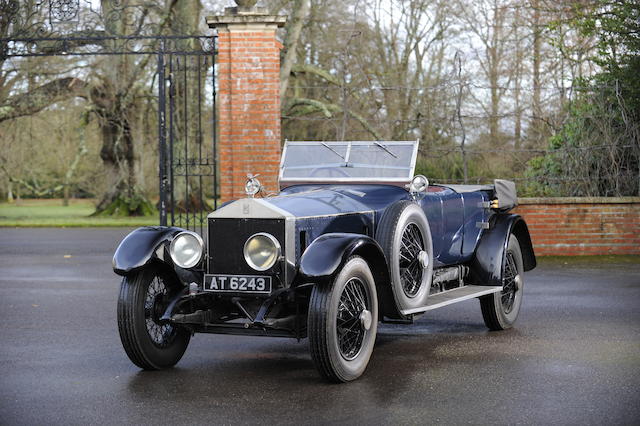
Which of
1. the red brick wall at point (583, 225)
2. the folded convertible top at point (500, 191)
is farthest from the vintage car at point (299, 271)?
the red brick wall at point (583, 225)

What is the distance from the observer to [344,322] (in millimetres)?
5664

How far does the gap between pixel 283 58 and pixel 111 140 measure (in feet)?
26.3

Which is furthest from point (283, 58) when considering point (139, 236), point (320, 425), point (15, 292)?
point (320, 425)

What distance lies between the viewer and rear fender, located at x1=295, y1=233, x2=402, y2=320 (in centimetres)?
539

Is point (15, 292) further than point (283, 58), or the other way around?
point (283, 58)

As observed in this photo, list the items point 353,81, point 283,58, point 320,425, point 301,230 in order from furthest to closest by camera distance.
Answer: point 353,81 → point 283,58 → point 301,230 → point 320,425

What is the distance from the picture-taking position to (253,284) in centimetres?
572

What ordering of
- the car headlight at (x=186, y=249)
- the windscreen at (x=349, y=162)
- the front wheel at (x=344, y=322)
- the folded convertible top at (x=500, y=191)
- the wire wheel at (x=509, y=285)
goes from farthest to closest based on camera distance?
the folded convertible top at (x=500, y=191) → the wire wheel at (x=509, y=285) → the windscreen at (x=349, y=162) → the car headlight at (x=186, y=249) → the front wheel at (x=344, y=322)

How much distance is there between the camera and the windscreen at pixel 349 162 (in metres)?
7.21

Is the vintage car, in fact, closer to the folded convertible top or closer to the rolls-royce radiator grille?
the rolls-royce radiator grille

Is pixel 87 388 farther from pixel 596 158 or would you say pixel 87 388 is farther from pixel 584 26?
pixel 584 26

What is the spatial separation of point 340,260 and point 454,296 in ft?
6.20

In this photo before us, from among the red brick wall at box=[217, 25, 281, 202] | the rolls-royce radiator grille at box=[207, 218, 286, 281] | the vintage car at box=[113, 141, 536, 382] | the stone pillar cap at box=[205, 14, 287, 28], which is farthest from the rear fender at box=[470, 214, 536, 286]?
the stone pillar cap at box=[205, 14, 287, 28]

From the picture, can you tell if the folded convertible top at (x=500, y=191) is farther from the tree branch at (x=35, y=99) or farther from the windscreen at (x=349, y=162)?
the tree branch at (x=35, y=99)
